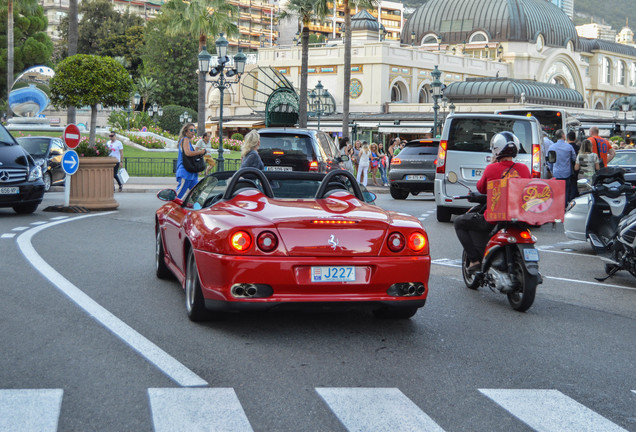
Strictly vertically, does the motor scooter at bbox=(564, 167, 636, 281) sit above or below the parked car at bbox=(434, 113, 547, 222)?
below

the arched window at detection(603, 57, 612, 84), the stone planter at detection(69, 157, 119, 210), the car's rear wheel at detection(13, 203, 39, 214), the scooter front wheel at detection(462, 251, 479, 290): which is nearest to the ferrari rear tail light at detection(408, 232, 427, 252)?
the scooter front wheel at detection(462, 251, 479, 290)

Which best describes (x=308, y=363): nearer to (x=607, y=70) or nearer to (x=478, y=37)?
(x=478, y=37)

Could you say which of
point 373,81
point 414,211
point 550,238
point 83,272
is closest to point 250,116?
point 373,81

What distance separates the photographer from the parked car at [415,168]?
2625 centimetres

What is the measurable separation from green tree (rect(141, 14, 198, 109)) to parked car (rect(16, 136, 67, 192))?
63.3 m

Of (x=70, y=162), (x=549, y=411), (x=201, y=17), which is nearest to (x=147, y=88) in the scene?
(x=201, y=17)

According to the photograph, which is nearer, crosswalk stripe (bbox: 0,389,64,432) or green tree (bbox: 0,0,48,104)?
crosswalk stripe (bbox: 0,389,64,432)

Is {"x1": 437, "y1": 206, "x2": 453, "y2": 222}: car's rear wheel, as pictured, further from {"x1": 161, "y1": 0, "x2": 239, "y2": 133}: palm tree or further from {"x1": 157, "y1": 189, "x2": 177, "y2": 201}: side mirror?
{"x1": 161, "y1": 0, "x2": 239, "y2": 133}: palm tree

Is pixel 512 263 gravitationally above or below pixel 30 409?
above

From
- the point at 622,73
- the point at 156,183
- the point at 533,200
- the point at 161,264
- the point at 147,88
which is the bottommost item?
the point at 156,183

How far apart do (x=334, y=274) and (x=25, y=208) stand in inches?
519

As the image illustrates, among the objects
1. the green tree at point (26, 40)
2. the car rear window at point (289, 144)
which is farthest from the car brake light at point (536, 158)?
the green tree at point (26, 40)

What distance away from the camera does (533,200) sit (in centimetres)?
818

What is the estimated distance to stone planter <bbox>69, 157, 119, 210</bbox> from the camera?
19625 millimetres
